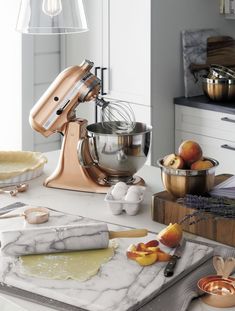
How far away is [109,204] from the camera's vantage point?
2.18m

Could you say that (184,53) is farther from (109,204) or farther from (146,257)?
(146,257)

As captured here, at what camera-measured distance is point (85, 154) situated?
8.00 ft

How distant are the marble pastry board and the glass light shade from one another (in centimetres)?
73

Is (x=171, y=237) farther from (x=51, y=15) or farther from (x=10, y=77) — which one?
(x=10, y=77)

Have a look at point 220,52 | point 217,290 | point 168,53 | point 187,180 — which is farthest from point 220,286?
point 220,52

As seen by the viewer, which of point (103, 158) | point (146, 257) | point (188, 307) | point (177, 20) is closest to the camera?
point (188, 307)

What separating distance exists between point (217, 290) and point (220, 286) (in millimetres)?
21

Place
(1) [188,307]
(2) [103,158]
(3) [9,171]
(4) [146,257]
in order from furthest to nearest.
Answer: (3) [9,171] → (2) [103,158] → (4) [146,257] → (1) [188,307]

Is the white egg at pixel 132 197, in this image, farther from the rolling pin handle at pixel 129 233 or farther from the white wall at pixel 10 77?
the white wall at pixel 10 77

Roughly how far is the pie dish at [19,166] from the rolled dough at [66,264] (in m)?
0.72

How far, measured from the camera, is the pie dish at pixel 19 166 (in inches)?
98.3

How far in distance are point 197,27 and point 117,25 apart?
46 centimetres

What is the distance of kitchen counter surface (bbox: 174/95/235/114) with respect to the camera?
379cm

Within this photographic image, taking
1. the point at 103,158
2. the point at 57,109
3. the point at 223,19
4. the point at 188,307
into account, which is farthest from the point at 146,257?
the point at 223,19
